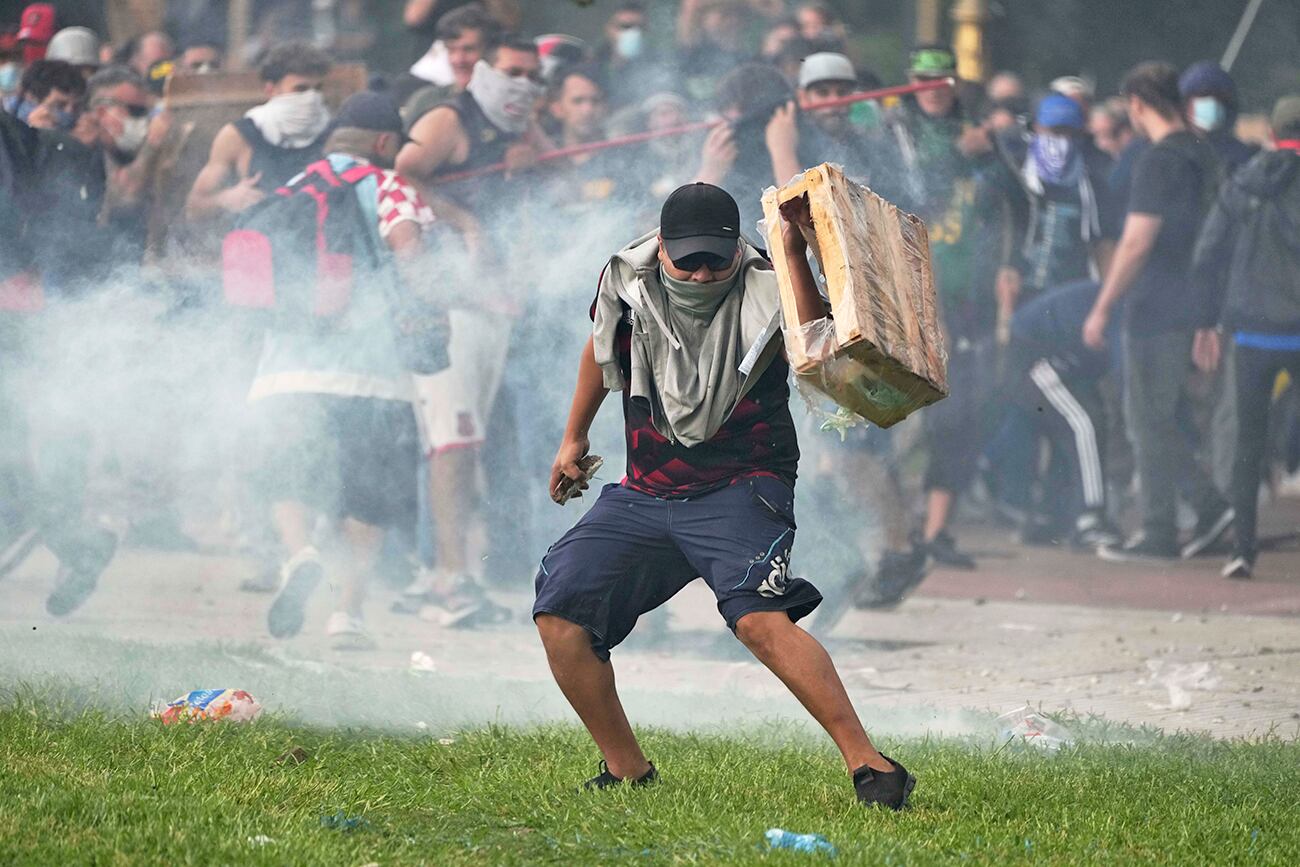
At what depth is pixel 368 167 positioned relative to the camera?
9055 mm

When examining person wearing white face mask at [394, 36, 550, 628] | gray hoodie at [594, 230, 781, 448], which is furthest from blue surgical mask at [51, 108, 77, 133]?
gray hoodie at [594, 230, 781, 448]

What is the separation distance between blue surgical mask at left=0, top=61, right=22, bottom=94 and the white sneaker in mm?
3595

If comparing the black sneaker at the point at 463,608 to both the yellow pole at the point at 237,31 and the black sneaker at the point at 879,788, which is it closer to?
the yellow pole at the point at 237,31

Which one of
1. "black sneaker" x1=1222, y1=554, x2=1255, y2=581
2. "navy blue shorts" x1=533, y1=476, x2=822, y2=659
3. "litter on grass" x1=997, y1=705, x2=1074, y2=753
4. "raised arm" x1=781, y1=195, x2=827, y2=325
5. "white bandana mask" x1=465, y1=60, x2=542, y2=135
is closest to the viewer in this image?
"raised arm" x1=781, y1=195, x2=827, y2=325

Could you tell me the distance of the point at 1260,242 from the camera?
9.27 m

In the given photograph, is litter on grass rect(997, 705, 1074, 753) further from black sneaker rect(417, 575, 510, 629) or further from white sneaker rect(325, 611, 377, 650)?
white sneaker rect(325, 611, 377, 650)

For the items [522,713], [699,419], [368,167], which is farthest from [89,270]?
[699,419]

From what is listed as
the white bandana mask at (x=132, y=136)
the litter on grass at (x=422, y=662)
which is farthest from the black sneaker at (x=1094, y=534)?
the white bandana mask at (x=132, y=136)

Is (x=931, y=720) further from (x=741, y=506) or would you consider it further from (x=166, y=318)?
(x=166, y=318)

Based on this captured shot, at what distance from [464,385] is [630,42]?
2.06 metres

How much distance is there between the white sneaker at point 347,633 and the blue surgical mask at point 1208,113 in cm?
495

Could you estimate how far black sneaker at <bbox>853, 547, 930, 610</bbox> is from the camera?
8.96 m

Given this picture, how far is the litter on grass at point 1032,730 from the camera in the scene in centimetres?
631

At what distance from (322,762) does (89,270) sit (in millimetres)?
4472
